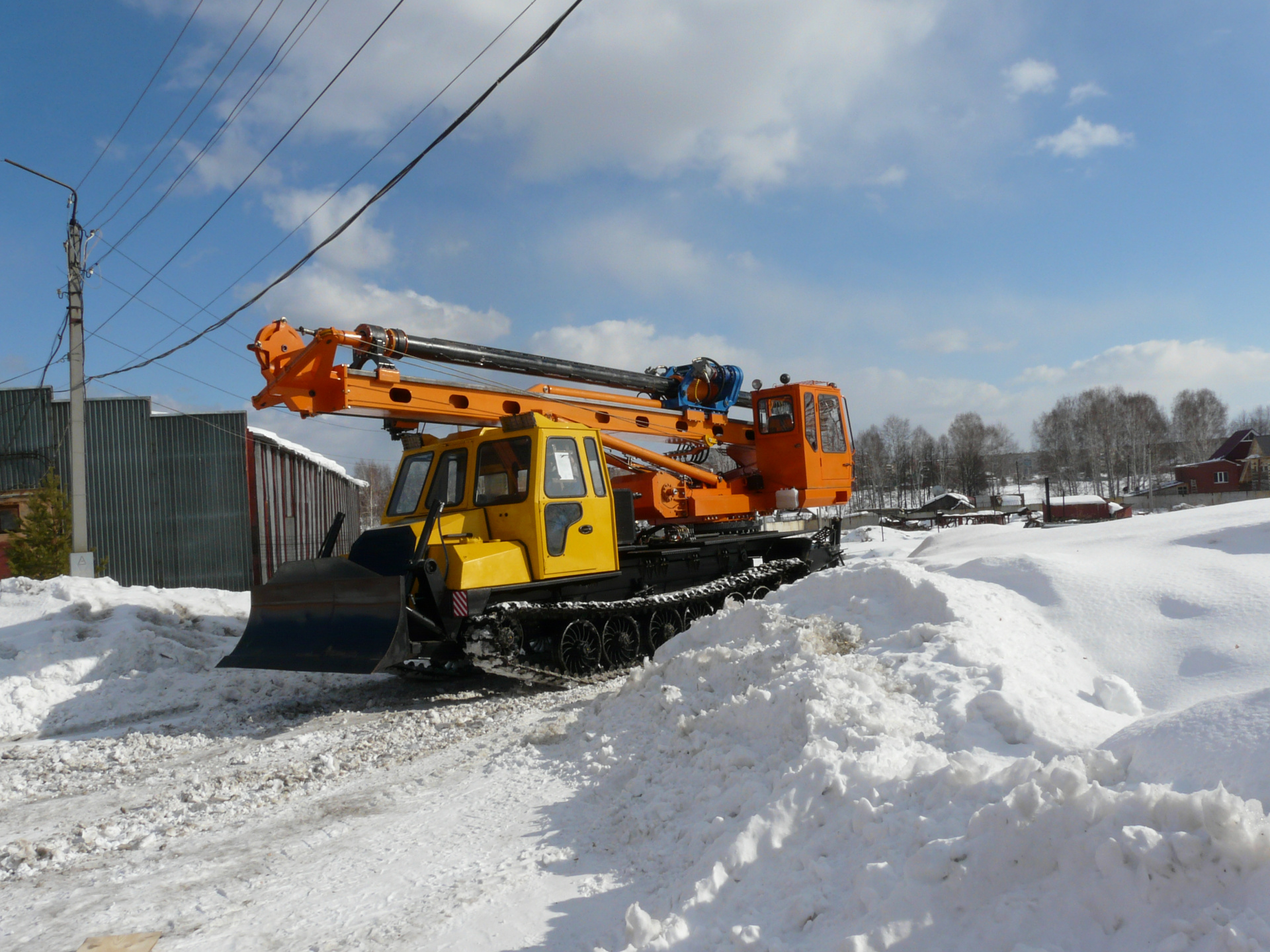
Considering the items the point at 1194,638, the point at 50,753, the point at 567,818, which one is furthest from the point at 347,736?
the point at 1194,638

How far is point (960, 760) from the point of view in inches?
141

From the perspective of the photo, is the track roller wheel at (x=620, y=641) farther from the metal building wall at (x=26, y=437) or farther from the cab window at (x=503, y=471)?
the metal building wall at (x=26, y=437)

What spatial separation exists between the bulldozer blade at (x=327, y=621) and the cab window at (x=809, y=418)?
6.18 metres

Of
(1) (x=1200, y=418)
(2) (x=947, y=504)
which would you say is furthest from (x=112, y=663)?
(1) (x=1200, y=418)

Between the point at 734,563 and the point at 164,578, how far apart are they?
15225 millimetres

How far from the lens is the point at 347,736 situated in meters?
6.95

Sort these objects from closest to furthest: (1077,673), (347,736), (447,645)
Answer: (1077,673) < (347,736) < (447,645)

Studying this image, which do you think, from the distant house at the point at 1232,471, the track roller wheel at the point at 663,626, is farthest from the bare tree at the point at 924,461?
the track roller wheel at the point at 663,626

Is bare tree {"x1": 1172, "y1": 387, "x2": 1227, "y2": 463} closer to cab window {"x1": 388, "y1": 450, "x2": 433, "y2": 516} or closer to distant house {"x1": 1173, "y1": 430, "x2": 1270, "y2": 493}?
distant house {"x1": 1173, "y1": 430, "x2": 1270, "y2": 493}

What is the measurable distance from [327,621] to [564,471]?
9.23 feet

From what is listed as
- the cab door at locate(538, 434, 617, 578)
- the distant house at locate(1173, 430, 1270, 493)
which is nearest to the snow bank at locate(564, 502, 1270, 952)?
the cab door at locate(538, 434, 617, 578)

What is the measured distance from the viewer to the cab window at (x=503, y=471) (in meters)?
8.66

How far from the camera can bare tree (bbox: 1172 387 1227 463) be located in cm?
7175

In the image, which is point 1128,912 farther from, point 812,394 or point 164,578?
point 164,578
